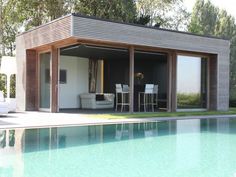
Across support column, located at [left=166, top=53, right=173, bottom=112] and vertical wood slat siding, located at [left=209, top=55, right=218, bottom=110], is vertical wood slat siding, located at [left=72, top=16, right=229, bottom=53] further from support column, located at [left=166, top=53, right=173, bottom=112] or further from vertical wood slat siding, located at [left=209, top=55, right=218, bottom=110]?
support column, located at [left=166, top=53, right=173, bottom=112]

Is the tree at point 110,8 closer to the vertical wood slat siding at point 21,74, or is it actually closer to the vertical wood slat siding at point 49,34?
the vertical wood slat siding at point 21,74

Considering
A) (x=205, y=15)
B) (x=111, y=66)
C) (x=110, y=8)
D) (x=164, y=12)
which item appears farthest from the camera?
(x=205, y=15)

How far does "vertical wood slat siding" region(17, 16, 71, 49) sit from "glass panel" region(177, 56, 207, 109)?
18.1 ft

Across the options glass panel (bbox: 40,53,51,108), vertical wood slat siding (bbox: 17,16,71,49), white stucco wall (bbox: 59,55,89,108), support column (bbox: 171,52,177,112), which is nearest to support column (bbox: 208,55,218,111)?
support column (bbox: 171,52,177,112)

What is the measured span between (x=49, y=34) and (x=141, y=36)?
337 centimetres

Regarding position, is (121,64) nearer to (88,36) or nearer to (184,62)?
(184,62)

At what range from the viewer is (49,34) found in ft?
41.8

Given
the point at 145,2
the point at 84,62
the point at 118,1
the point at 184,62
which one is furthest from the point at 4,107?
the point at 145,2

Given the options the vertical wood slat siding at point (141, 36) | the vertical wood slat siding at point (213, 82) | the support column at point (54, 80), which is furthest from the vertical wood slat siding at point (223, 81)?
the support column at point (54, 80)

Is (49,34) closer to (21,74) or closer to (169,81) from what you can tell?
(21,74)

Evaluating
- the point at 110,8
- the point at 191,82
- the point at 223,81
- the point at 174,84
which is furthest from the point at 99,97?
the point at 110,8

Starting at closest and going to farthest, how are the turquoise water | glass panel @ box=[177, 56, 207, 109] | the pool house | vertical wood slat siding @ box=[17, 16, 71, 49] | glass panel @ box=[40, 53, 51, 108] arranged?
the turquoise water < vertical wood slat siding @ box=[17, 16, 71, 49] < the pool house < glass panel @ box=[40, 53, 51, 108] < glass panel @ box=[177, 56, 207, 109]

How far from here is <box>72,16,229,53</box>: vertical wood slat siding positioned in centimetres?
1128

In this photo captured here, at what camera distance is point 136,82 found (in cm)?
1848
